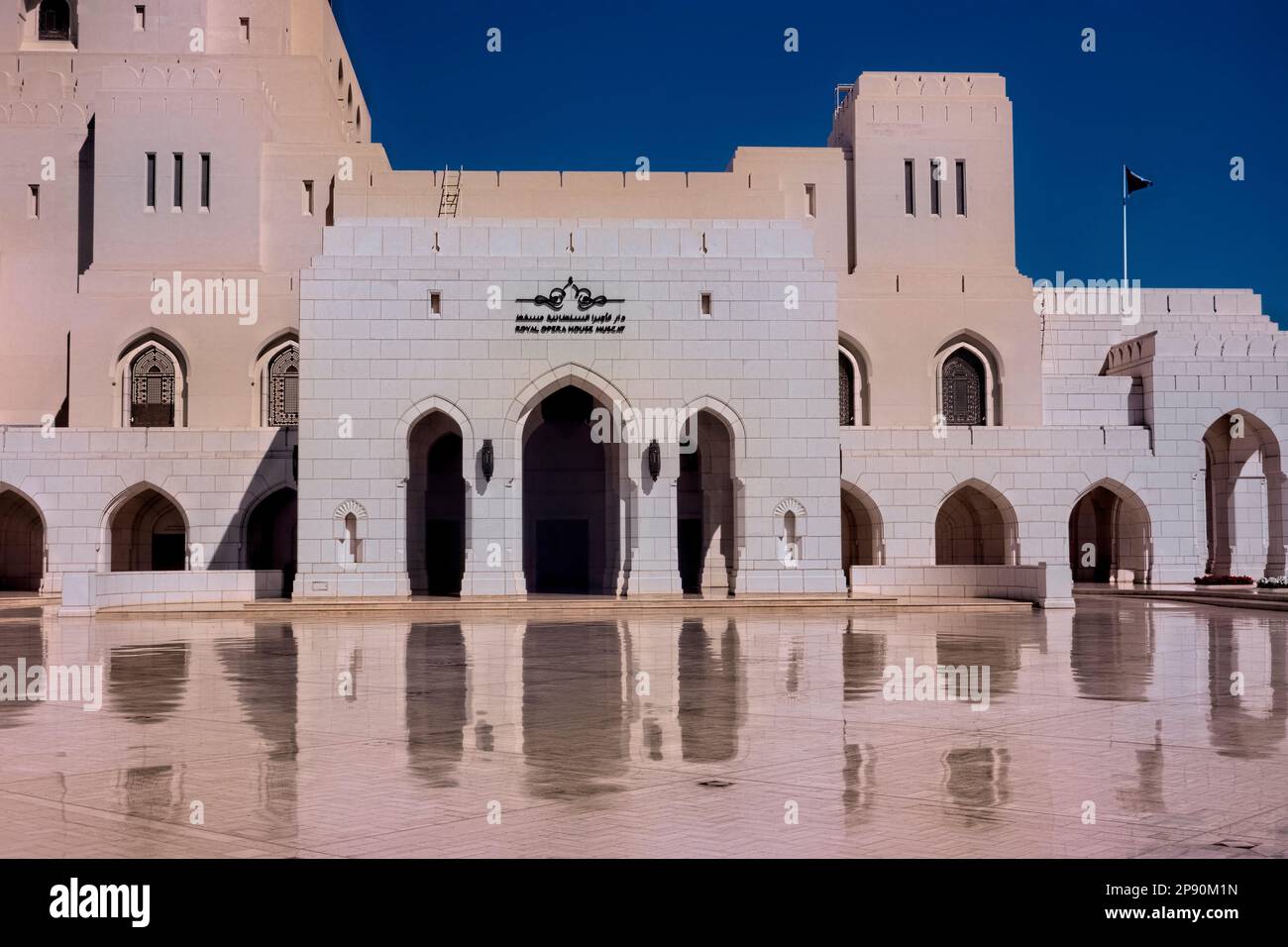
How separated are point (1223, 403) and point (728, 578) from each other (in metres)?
15.8

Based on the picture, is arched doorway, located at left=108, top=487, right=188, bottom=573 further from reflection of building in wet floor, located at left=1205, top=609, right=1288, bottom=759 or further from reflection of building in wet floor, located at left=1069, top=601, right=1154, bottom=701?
reflection of building in wet floor, located at left=1205, top=609, right=1288, bottom=759

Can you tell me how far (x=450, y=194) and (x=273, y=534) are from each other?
11004 mm

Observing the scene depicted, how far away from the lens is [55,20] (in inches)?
1752

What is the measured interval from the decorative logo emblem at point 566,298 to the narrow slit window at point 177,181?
14.7 metres

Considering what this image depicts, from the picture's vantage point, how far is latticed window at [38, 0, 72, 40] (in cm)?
4422

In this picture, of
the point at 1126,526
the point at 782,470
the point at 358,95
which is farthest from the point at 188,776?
the point at 358,95

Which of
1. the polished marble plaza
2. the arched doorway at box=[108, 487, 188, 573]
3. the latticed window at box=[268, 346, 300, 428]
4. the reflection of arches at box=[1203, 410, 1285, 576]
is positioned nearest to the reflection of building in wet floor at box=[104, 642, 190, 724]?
the polished marble plaza

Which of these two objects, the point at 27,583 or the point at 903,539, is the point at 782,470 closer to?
the point at 903,539

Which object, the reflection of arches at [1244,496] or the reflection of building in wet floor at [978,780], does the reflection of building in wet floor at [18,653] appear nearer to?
the reflection of building in wet floor at [978,780]

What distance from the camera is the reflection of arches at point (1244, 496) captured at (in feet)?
124

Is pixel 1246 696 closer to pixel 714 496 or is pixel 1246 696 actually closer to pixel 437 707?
pixel 437 707

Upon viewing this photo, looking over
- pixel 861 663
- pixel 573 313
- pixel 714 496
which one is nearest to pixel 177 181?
pixel 573 313

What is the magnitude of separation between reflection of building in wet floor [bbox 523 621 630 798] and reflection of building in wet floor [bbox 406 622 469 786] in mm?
486
